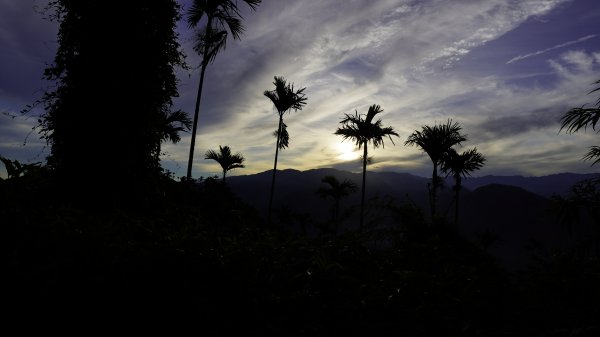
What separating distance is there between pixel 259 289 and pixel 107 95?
16.6ft

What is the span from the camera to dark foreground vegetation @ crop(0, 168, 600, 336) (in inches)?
85.0

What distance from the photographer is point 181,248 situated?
9.04 feet

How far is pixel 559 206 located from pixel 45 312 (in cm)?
799

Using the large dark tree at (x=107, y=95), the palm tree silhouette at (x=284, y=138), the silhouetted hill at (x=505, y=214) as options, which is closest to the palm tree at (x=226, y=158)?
the palm tree silhouette at (x=284, y=138)

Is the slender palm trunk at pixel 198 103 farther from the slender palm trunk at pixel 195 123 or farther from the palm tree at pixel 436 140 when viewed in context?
the palm tree at pixel 436 140

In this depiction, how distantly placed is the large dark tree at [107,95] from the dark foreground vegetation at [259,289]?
2.89 m

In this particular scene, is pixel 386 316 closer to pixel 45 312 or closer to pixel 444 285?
pixel 444 285

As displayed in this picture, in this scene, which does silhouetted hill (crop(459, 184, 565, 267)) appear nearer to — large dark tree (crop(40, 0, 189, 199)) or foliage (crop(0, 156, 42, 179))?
large dark tree (crop(40, 0, 189, 199))

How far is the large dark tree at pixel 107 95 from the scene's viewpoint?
590cm

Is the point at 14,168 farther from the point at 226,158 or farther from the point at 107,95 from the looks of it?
the point at 226,158

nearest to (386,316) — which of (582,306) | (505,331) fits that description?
(505,331)

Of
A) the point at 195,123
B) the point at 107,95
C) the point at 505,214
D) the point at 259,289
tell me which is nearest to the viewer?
the point at 259,289

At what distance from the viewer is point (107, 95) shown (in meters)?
6.02

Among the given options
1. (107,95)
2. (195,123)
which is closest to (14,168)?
(107,95)
